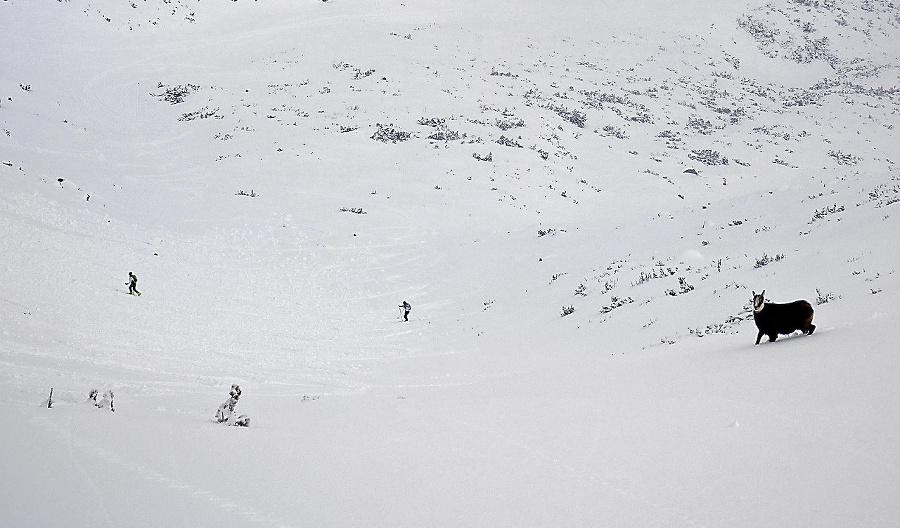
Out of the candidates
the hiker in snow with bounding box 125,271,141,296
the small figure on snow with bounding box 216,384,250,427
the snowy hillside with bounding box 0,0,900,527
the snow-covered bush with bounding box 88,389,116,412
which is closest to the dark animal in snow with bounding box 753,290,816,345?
the snowy hillside with bounding box 0,0,900,527

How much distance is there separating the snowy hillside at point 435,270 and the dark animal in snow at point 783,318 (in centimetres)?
23

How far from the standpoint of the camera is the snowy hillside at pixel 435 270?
14.2 feet

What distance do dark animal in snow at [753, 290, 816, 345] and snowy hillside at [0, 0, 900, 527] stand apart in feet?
0.77

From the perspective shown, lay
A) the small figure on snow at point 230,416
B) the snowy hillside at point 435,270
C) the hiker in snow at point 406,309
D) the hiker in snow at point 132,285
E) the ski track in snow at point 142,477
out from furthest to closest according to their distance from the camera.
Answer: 1. the hiker in snow at point 406,309
2. the hiker in snow at point 132,285
3. the small figure on snow at point 230,416
4. the snowy hillside at point 435,270
5. the ski track in snow at point 142,477

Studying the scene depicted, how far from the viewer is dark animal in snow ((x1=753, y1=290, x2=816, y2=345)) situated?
777 cm

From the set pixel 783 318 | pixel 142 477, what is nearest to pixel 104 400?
pixel 142 477

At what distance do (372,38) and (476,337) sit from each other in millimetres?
41078

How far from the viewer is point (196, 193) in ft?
87.4

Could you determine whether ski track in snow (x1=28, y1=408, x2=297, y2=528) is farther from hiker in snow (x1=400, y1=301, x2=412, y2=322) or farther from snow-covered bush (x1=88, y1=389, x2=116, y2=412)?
hiker in snow (x1=400, y1=301, x2=412, y2=322)

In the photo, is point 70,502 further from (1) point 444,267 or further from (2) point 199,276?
(1) point 444,267

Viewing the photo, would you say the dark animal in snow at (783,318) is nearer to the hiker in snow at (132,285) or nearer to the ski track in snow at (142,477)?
the ski track in snow at (142,477)

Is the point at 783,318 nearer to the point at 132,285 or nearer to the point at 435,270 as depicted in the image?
the point at 435,270

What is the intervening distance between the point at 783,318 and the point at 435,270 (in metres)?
14.8

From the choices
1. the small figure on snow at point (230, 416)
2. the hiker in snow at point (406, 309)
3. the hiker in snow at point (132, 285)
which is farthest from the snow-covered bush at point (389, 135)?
the small figure on snow at point (230, 416)
